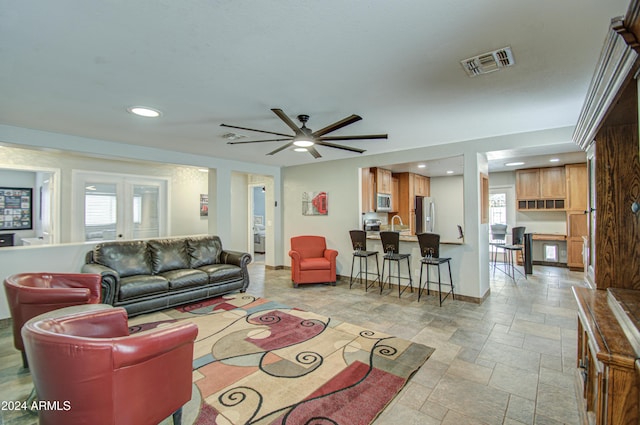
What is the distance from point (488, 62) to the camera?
2131mm

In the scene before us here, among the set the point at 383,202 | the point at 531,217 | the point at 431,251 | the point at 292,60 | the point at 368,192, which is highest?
the point at 292,60

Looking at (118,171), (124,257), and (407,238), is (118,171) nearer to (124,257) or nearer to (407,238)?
(124,257)

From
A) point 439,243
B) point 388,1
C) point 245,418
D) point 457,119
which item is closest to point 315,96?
point 388,1

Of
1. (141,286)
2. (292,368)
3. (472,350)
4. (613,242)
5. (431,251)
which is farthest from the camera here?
(431,251)

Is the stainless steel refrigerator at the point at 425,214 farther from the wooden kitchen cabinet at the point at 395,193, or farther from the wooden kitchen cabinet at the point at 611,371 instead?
the wooden kitchen cabinet at the point at 611,371

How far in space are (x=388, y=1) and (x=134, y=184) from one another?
654cm

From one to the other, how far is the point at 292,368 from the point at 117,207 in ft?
18.0

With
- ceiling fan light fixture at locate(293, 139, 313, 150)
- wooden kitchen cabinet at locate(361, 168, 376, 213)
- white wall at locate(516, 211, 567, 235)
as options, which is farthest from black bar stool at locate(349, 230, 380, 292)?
white wall at locate(516, 211, 567, 235)

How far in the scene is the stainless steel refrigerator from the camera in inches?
312

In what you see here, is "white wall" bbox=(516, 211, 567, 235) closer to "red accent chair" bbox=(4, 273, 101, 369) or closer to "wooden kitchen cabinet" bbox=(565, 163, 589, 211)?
"wooden kitchen cabinet" bbox=(565, 163, 589, 211)

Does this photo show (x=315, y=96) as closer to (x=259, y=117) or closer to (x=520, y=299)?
(x=259, y=117)

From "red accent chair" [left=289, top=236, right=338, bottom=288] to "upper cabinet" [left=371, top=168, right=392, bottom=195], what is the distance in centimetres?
182

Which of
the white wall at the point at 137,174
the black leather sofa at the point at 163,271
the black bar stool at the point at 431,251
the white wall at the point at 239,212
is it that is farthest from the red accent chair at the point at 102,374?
the white wall at the point at 239,212

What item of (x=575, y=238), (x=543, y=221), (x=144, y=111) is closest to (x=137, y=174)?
(x=144, y=111)
